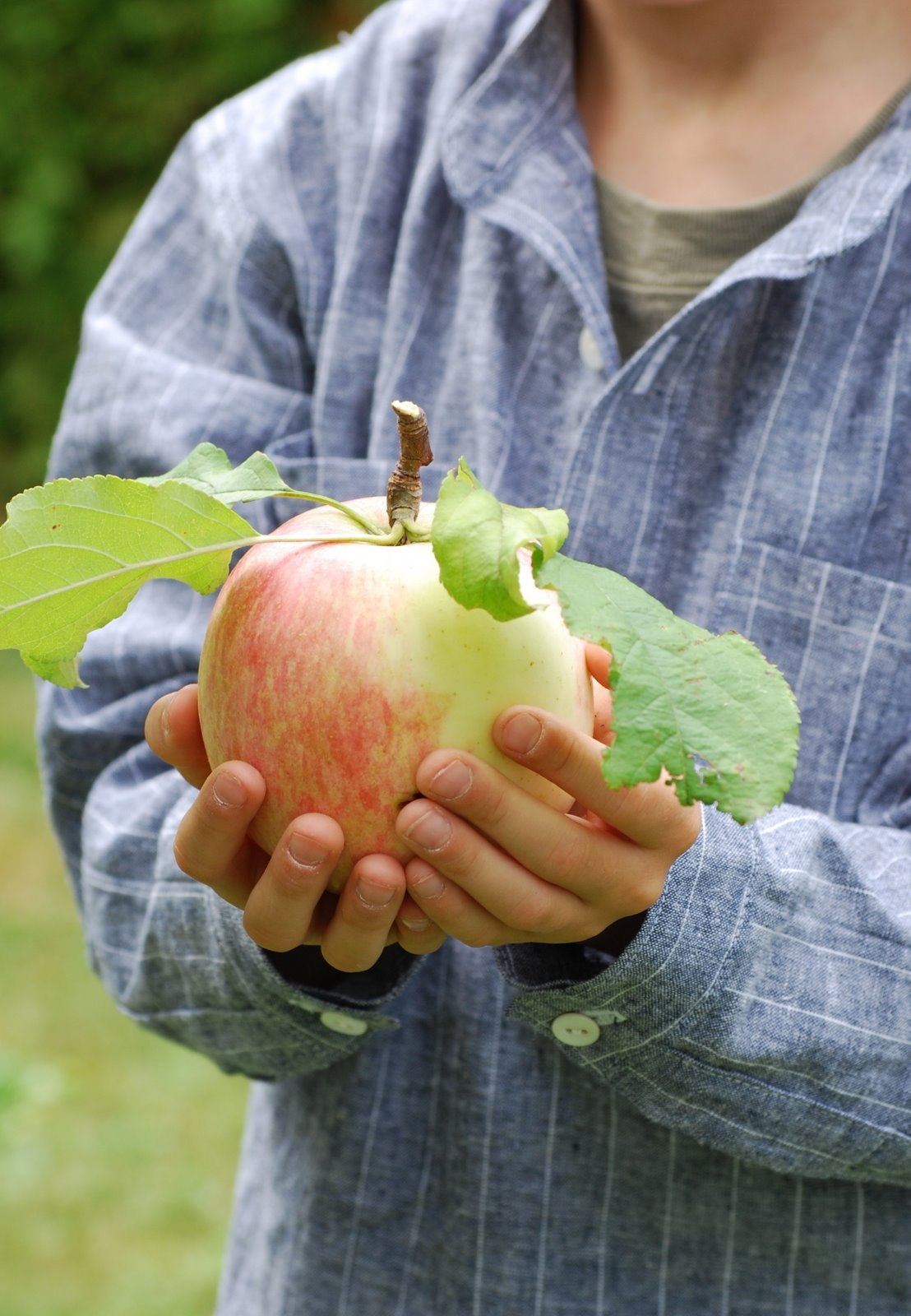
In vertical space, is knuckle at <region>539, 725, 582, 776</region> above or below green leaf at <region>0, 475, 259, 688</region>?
below

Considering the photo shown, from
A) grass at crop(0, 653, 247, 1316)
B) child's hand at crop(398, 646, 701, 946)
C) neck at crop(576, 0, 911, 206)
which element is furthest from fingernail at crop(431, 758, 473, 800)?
grass at crop(0, 653, 247, 1316)

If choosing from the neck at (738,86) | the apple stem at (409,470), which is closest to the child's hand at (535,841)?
the apple stem at (409,470)

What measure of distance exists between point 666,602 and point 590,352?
0.19m

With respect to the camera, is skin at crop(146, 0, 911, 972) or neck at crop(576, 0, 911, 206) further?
neck at crop(576, 0, 911, 206)

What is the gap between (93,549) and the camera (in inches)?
31.7

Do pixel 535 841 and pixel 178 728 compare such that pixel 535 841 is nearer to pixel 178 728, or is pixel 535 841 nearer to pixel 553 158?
pixel 178 728

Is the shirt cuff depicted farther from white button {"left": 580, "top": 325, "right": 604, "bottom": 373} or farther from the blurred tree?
the blurred tree

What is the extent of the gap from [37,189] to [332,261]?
3.94 m

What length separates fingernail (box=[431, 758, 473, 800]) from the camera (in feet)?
2.51

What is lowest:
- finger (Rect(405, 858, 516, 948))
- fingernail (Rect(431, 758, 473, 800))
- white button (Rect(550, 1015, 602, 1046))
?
white button (Rect(550, 1015, 602, 1046))

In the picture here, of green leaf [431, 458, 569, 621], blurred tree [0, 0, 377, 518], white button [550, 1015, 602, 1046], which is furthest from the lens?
blurred tree [0, 0, 377, 518]

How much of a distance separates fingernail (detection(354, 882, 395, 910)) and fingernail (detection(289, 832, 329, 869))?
0.03 m

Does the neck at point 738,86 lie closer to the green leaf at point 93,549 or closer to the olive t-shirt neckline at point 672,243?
the olive t-shirt neckline at point 672,243

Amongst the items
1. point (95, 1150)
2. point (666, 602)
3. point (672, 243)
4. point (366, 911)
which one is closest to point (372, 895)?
point (366, 911)
